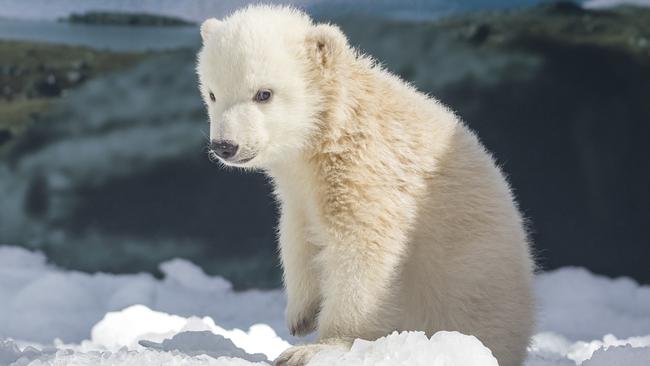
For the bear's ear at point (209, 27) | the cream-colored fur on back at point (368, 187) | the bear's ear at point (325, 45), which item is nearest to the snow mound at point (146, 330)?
the cream-colored fur on back at point (368, 187)

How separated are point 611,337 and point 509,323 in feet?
8.96

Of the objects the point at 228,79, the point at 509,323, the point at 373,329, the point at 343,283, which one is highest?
the point at 228,79

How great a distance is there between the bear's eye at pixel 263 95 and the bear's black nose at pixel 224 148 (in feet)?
0.78

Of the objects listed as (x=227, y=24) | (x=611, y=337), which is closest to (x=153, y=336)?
(x=227, y=24)

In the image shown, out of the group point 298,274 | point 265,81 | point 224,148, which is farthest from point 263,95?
point 298,274

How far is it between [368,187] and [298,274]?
703 mm

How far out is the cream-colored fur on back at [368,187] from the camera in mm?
3762

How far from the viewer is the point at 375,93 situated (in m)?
4.03

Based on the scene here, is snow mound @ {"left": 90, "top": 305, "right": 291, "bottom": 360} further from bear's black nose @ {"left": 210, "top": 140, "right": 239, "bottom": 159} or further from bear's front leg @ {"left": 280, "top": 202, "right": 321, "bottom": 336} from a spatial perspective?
bear's black nose @ {"left": 210, "top": 140, "right": 239, "bottom": 159}

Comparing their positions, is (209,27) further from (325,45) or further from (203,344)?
(203,344)

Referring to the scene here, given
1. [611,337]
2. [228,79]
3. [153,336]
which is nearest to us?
[228,79]

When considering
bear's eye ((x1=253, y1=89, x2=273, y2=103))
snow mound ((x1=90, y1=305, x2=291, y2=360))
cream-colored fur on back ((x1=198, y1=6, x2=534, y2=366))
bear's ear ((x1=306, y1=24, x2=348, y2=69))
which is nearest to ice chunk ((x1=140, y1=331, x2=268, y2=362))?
cream-colored fur on back ((x1=198, y1=6, x2=534, y2=366))

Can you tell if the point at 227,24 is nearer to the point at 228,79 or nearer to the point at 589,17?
the point at 228,79

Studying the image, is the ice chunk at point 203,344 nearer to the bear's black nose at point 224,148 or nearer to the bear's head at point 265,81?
the bear's head at point 265,81
